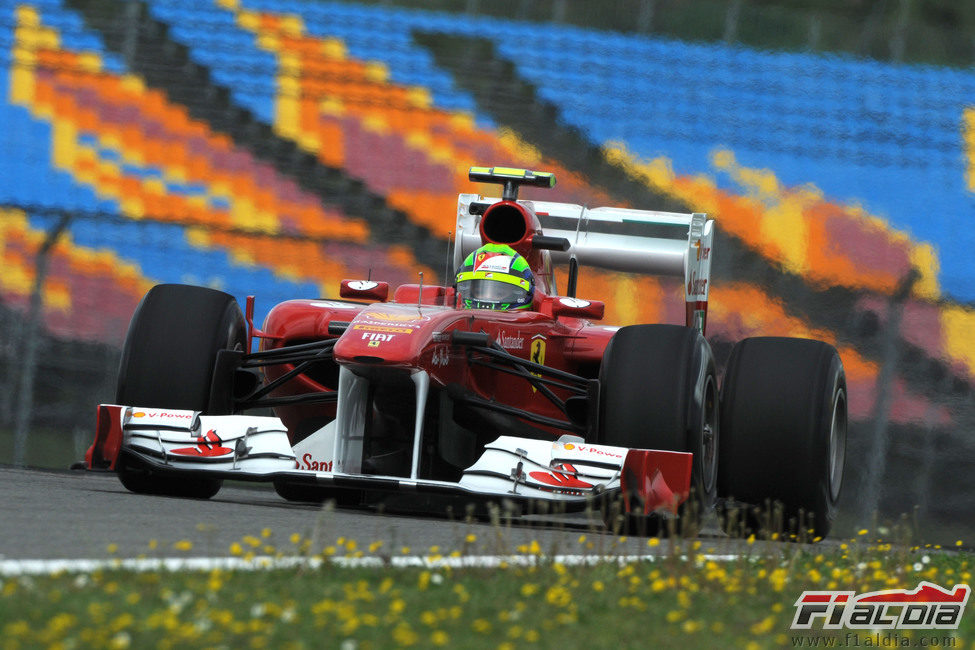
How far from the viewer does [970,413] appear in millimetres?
11438

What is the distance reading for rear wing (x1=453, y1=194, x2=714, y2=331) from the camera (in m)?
9.88

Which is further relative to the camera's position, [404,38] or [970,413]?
[404,38]

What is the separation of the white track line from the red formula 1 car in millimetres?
1860

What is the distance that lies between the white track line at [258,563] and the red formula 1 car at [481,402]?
6.10 feet

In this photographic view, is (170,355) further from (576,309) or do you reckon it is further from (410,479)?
(576,309)

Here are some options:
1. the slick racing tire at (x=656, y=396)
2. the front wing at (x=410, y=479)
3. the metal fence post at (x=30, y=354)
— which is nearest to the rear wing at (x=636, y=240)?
the slick racing tire at (x=656, y=396)

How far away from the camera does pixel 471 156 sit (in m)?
13.6

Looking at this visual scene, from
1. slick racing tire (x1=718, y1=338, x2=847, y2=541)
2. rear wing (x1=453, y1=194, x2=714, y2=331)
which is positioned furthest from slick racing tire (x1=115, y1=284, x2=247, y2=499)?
slick racing tire (x1=718, y1=338, x2=847, y2=541)

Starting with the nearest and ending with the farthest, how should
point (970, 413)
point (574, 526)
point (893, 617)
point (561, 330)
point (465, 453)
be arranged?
1. point (893, 617)
2. point (574, 526)
3. point (465, 453)
4. point (561, 330)
5. point (970, 413)

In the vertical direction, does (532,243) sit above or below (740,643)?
above

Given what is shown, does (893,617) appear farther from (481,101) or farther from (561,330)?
(481,101)

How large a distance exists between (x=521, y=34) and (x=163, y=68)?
3.26m

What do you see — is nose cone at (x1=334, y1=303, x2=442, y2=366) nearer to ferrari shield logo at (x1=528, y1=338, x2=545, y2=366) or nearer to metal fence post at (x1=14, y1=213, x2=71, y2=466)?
ferrari shield logo at (x1=528, y1=338, x2=545, y2=366)

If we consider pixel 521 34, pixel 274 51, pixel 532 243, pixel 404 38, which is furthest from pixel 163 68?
pixel 532 243
